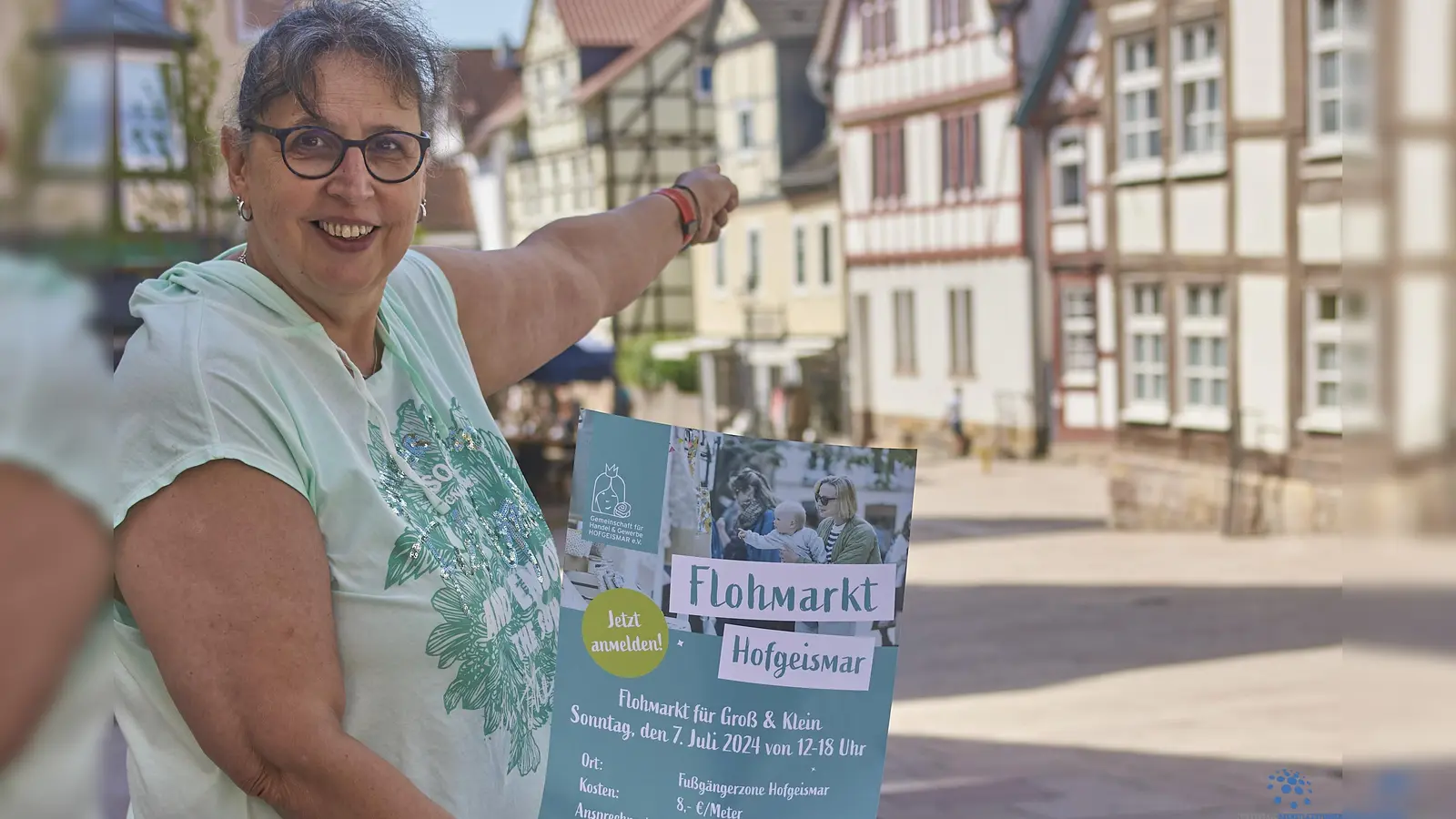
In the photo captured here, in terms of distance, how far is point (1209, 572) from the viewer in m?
15.4

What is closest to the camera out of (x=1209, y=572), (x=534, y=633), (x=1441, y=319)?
(x=1441, y=319)

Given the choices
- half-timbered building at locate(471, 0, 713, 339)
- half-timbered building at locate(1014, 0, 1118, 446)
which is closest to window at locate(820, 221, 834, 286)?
half-timbered building at locate(471, 0, 713, 339)

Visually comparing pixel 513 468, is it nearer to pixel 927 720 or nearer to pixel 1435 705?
pixel 1435 705

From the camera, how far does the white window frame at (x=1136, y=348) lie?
1931 cm

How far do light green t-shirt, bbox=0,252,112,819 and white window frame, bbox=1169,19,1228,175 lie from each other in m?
18.4

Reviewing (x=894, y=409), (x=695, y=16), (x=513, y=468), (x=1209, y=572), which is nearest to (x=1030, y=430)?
(x=894, y=409)

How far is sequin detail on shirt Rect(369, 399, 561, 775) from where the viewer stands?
4.40ft

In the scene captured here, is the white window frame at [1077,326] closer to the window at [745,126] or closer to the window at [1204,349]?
the window at [1204,349]

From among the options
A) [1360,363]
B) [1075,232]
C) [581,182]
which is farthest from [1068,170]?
[1360,363]

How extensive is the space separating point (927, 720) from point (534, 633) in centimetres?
773

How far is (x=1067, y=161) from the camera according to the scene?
2311cm

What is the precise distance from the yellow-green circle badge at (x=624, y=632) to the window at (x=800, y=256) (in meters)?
Result: 28.9

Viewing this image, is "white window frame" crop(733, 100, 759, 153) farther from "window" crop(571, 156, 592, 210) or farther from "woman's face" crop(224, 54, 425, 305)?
"woman's face" crop(224, 54, 425, 305)

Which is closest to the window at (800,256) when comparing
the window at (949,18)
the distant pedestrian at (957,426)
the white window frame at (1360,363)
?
the distant pedestrian at (957,426)
